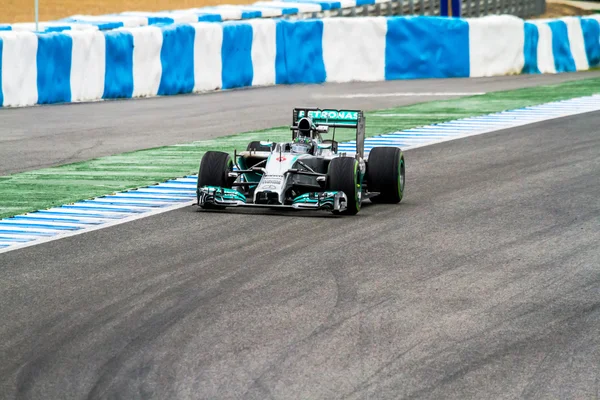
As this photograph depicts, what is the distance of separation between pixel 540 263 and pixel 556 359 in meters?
2.29

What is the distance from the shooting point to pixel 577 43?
89.0 ft

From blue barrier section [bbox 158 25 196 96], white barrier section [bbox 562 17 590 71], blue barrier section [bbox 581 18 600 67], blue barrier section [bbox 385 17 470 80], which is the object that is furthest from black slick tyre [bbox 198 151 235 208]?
blue barrier section [bbox 581 18 600 67]

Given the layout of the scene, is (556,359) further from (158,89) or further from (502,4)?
→ (502,4)

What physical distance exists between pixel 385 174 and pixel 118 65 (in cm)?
1145

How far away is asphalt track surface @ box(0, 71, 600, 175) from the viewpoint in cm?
1567

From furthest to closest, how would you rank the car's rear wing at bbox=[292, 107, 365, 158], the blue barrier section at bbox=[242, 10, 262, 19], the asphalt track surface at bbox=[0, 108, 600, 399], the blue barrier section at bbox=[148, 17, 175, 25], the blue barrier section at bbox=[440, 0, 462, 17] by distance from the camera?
the blue barrier section at bbox=[440, 0, 462, 17] → the blue barrier section at bbox=[242, 10, 262, 19] → the blue barrier section at bbox=[148, 17, 175, 25] → the car's rear wing at bbox=[292, 107, 365, 158] → the asphalt track surface at bbox=[0, 108, 600, 399]

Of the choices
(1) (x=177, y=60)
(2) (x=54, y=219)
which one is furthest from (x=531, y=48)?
(2) (x=54, y=219)

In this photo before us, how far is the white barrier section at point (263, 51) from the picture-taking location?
23.8 metres

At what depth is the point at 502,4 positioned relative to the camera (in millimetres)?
39219

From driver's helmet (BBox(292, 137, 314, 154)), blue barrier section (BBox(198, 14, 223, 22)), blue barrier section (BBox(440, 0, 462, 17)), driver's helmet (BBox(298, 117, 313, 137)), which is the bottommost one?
driver's helmet (BBox(292, 137, 314, 154))

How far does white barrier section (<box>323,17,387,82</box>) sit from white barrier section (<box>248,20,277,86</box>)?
1.24 m

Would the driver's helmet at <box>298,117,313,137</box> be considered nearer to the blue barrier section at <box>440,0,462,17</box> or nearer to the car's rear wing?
the car's rear wing

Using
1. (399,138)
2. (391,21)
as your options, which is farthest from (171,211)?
(391,21)

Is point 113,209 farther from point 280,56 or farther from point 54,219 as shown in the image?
point 280,56
